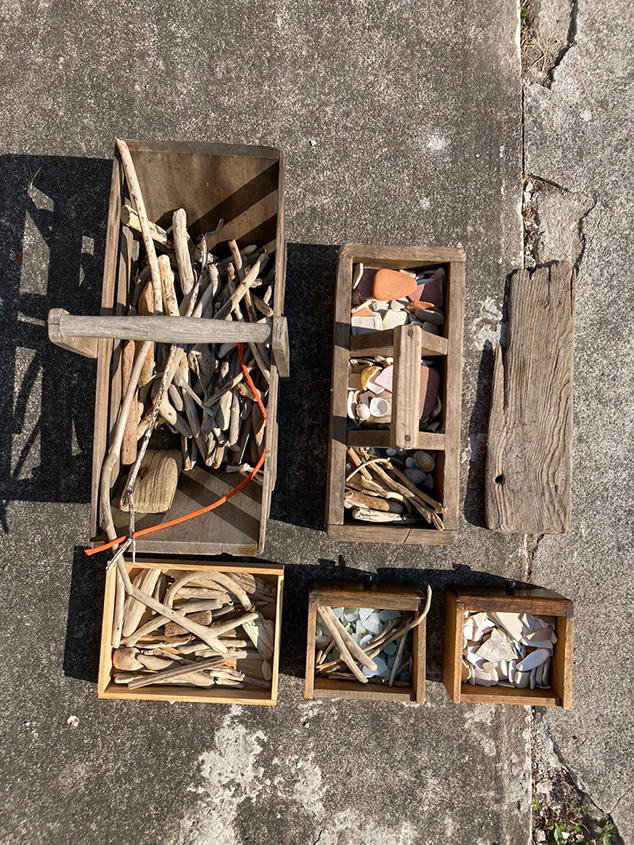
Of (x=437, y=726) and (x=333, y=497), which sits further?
(x=437, y=726)

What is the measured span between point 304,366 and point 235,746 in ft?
5.40

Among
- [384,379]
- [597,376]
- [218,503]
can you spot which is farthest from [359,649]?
[597,376]

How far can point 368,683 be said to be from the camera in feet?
6.52

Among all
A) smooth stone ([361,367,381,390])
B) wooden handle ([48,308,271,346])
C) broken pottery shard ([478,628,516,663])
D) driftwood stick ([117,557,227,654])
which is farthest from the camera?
broken pottery shard ([478,628,516,663])

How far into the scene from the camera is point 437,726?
2.17 meters

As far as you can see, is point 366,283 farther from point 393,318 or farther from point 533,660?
point 533,660

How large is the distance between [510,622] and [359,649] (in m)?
0.63

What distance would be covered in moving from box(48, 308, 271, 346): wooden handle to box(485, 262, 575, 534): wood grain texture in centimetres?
119

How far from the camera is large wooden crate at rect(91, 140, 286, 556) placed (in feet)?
5.43

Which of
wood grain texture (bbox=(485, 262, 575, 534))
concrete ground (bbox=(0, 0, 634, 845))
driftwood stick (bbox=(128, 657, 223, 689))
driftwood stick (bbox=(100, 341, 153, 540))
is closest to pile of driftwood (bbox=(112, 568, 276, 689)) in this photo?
driftwood stick (bbox=(128, 657, 223, 689))

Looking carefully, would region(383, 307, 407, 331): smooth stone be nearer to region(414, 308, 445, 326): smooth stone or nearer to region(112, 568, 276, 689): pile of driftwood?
region(414, 308, 445, 326): smooth stone

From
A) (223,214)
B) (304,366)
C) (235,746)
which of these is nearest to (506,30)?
(223,214)

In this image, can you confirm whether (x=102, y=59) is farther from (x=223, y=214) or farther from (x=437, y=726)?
(x=437, y=726)

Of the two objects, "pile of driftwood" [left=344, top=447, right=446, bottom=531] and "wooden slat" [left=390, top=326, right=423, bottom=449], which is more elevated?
"wooden slat" [left=390, top=326, right=423, bottom=449]
